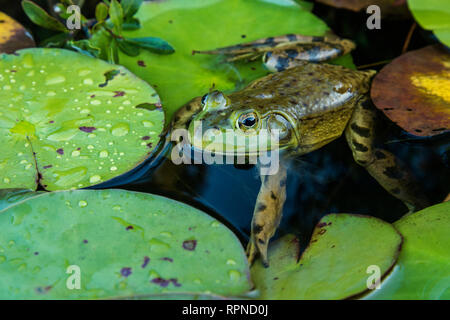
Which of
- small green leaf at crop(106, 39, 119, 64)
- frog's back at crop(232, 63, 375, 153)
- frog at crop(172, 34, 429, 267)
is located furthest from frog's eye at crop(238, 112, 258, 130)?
small green leaf at crop(106, 39, 119, 64)

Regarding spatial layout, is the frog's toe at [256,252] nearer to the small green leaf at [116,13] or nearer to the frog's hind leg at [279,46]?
the frog's hind leg at [279,46]

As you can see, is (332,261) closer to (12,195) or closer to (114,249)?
(114,249)

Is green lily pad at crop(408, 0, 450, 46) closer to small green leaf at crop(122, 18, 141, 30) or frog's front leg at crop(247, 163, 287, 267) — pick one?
frog's front leg at crop(247, 163, 287, 267)

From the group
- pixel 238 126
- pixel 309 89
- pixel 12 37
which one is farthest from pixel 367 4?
pixel 12 37

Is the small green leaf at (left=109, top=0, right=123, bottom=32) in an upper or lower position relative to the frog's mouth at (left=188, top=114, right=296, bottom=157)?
upper

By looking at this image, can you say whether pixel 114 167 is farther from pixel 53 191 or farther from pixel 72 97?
pixel 72 97

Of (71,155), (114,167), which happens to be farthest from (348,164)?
(71,155)
